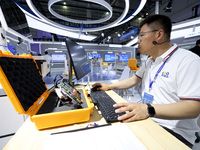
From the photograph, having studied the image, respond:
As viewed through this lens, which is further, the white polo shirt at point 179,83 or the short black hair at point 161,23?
the short black hair at point 161,23

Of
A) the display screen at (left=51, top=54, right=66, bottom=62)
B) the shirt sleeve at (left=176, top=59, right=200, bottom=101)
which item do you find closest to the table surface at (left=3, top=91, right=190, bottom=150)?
the shirt sleeve at (left=176, top=59, right=200, bottom=101)

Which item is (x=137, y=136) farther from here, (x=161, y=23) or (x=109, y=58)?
(x=109, y=58)

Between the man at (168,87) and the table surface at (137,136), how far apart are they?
2.7 inches

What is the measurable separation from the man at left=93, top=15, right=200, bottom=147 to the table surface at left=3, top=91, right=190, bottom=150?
0.07m

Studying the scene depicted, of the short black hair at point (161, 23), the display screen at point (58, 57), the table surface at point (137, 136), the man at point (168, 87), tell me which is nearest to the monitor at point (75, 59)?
the man at point (168, 87)

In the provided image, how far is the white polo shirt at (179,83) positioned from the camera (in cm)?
64

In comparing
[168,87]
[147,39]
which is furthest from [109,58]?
[168,87]

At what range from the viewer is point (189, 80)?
0.65 metres

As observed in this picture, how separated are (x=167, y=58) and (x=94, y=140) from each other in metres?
0.91

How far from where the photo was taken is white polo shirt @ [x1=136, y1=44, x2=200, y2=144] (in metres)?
0.64

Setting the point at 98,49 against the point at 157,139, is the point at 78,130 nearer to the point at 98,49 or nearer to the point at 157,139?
the point at 157,139

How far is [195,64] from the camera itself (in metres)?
0.67

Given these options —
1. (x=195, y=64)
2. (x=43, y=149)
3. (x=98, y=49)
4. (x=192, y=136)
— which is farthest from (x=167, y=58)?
(x=98, y=49)

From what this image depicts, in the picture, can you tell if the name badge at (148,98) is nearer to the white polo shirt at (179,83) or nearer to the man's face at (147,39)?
the white polo shirt at (179,83)
